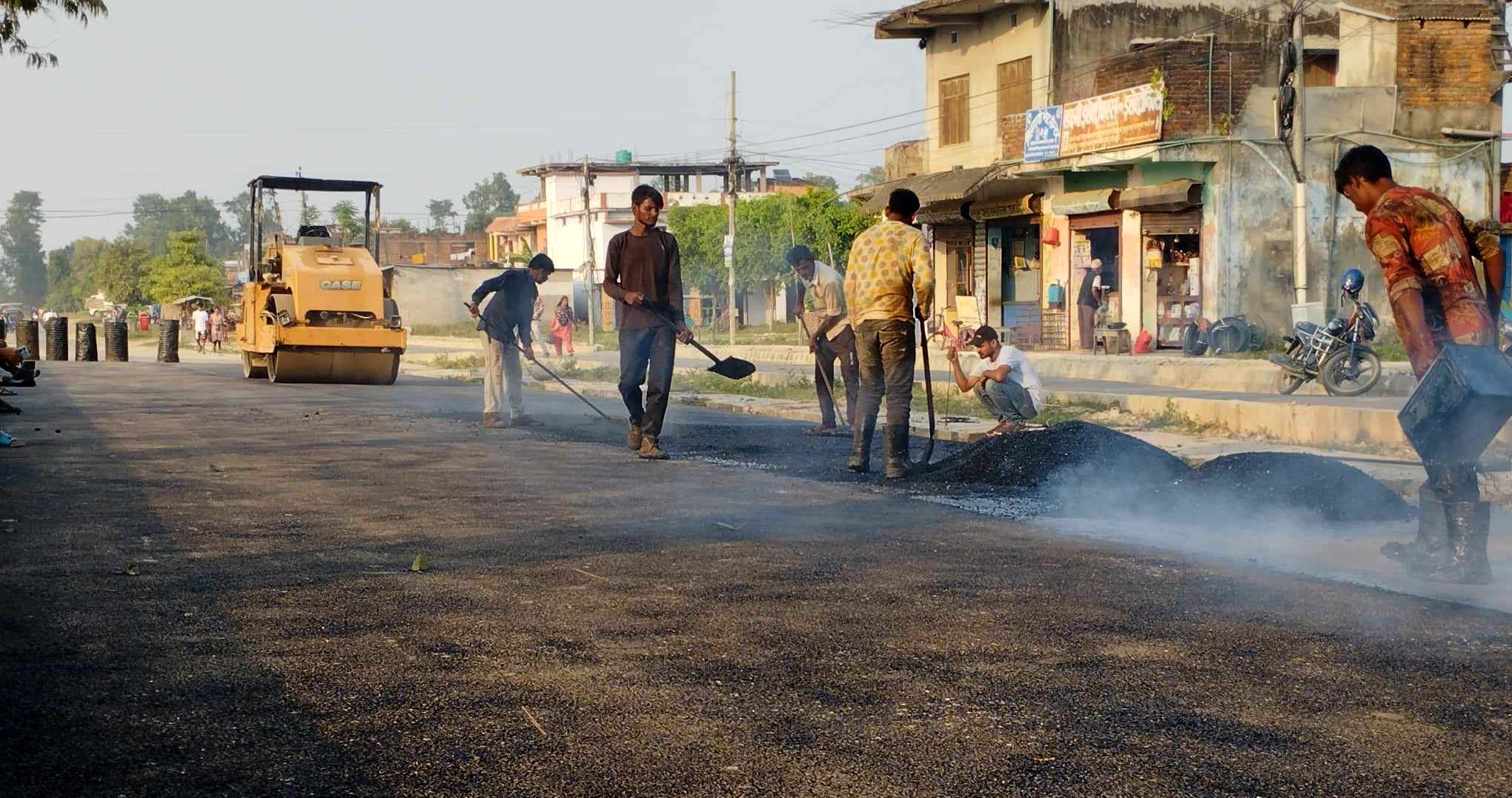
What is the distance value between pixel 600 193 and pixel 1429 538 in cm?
8087

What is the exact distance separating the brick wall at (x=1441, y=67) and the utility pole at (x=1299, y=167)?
2.50 meters

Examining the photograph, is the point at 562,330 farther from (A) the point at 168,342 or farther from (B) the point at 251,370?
(B) the point at 251,370

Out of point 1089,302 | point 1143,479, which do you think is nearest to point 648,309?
point 1143,479

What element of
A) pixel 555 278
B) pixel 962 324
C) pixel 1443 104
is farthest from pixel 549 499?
pixel 555 278

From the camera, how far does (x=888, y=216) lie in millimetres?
10469

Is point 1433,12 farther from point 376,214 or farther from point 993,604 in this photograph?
point 993,604

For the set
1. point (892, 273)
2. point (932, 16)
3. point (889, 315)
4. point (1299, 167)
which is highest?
point (932, 16)

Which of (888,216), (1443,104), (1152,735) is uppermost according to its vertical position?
(1443,104)

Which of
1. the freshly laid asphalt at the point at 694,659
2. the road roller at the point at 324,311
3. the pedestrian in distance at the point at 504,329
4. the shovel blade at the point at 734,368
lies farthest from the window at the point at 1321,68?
the freshly laid asphalt at the point at 694,659

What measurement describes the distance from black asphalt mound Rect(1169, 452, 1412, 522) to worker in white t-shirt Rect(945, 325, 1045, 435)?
350 cm

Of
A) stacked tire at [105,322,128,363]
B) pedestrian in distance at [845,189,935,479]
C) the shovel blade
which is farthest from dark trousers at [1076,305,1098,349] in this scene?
stacked tire at [105,322,128,363]

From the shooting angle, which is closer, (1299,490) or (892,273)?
(1299,490)

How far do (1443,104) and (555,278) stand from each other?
53.2 meters

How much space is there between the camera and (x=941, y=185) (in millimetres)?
34750
